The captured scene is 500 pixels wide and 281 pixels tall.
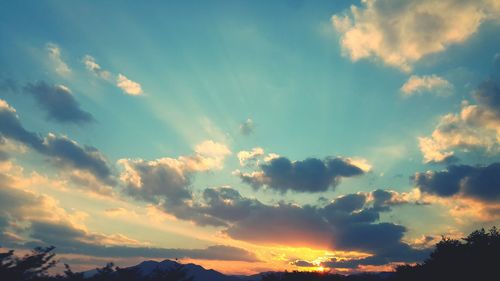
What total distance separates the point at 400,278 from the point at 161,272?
4327cm

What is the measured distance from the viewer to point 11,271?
34094 millimetres

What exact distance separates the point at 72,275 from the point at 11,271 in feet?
75.6

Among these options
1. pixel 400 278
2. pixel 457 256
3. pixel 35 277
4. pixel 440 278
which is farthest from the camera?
pixel 400 278

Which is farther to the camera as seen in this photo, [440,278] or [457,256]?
[457,256]

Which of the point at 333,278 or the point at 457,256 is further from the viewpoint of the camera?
the point at 333,278

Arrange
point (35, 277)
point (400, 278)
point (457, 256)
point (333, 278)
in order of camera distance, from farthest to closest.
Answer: point (333, 278) < point (400, 278) < point (457, 256) < point (35, 277)

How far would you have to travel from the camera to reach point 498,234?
52.8m

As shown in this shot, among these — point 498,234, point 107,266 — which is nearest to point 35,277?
point 107,266

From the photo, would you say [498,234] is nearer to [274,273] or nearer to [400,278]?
[400,278]

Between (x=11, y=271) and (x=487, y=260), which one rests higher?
(x=487, y=260)

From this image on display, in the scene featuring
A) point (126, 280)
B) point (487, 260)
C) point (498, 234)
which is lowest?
point (126, 280)

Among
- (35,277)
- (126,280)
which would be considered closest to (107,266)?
(126,280)

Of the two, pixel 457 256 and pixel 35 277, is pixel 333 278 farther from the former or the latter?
pixel 35 277

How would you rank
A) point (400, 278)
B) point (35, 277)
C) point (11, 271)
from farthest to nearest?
1. point (400, 278)
2. point (35, 277)
3. point (11, 271)
